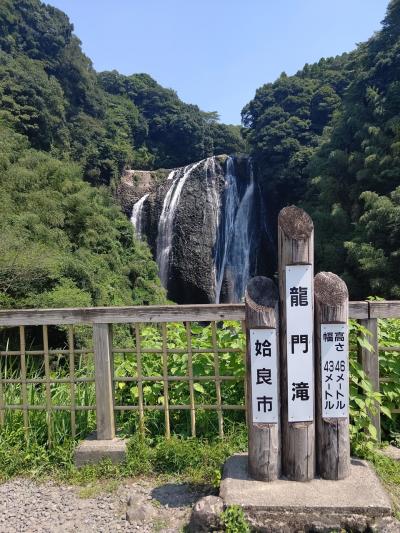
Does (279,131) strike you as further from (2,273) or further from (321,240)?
(2,273)

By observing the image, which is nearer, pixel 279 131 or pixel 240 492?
pixel 240 492

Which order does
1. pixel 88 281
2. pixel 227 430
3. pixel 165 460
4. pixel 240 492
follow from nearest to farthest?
pixel 240 492 → pixel 165 460 → pixel 227 430 → pixel 88 281

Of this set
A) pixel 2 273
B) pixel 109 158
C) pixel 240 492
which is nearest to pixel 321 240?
pixel 2 273

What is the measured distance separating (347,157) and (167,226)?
8.38 m

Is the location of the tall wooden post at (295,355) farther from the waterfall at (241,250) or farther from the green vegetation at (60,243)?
the waterfall at (241,250)

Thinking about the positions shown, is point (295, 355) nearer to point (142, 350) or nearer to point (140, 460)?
point (142, 350)

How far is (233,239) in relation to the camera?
64.8ft

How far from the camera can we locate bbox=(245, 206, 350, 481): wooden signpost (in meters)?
2.21

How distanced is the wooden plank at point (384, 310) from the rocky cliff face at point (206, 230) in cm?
1634

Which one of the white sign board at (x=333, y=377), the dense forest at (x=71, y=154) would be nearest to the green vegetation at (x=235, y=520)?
the white sign board at (x=333, y=377)

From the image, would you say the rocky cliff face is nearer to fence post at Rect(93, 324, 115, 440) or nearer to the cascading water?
the cascading water

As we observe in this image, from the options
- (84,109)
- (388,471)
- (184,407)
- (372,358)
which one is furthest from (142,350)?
(84,109)

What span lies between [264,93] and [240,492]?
1166 inches

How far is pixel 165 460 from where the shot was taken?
2656mm
